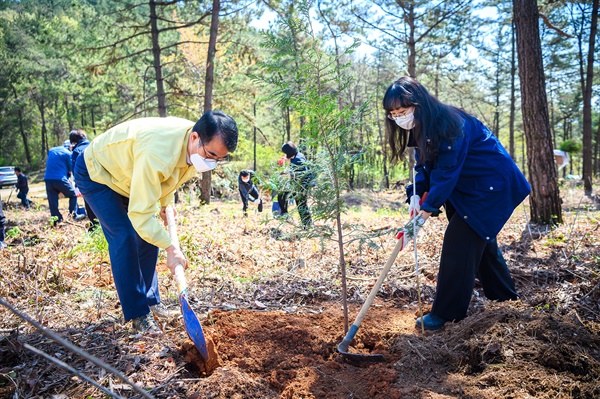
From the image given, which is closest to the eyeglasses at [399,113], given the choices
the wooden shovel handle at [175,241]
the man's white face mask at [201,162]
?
the man's white face mask at [201,162]

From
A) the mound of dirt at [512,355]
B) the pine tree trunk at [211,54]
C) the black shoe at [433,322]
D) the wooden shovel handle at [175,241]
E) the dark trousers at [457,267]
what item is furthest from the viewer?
the pine tree trunk at [211,54]

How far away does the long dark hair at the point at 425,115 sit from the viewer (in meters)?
2.74

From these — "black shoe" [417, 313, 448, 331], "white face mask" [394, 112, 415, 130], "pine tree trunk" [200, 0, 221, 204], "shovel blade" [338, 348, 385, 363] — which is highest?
"pine tree trunk" [200, 0, 221, 204]

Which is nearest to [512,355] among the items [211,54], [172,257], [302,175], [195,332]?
[302,175]

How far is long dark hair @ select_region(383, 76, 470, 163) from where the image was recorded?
9.00ft

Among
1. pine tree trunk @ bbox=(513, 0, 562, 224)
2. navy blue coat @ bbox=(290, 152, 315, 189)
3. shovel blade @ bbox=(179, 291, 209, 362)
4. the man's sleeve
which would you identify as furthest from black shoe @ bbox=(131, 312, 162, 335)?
pine tree trunk @ bbox=(513, 0, 562, 224)

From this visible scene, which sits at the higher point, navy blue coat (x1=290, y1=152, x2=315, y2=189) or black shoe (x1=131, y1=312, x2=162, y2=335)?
navy blue coat (x1=290, y1=152, x2=315, y2=189)

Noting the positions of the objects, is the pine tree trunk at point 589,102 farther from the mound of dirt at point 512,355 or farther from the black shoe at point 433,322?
the mound of dirt at point 512,355

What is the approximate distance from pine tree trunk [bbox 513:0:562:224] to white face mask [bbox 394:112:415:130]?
386 cm

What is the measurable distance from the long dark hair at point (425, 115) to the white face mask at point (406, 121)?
1.6 inches

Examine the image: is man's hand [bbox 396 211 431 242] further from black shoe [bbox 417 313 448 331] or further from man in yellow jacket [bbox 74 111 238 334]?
man in yellow jacket [bbox 74 111 238 334]

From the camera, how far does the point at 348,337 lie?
9.17 ft

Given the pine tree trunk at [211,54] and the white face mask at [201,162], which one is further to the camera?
the pine tree trunk at [211,54]

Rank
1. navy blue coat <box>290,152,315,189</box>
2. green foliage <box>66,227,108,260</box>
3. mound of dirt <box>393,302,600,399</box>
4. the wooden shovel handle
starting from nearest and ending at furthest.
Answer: mound of dirt <box>393,302,600,399</box>, the wooden shovel handle, navy blue coat <box>290,152,315,189</box>, green foliage <box>66,227,108,260</box>
